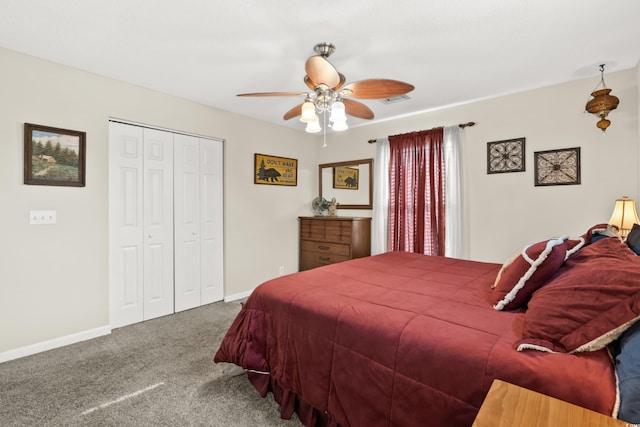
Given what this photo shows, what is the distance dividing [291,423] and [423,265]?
4.98 ft

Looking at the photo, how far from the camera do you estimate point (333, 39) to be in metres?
2.17

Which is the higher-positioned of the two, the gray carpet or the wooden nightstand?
the wooden nightstand

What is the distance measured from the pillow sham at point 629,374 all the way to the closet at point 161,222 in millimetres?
3595

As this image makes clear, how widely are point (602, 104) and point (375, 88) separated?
1998 mm

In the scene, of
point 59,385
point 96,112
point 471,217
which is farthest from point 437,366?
point 96,112

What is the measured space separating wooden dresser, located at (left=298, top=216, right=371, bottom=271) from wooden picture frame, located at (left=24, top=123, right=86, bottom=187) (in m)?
2.77

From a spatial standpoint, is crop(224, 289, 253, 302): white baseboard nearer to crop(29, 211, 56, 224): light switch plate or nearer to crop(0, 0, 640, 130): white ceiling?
crop(29, 211, 56, 224): light switch plate

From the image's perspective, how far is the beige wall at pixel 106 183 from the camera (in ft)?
7.93

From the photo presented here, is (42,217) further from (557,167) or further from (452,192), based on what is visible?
(557,167)

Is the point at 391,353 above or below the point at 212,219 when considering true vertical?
below

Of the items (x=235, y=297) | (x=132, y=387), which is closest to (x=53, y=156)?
(x=132, y=387)

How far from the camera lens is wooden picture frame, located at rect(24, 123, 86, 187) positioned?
2.45 meters

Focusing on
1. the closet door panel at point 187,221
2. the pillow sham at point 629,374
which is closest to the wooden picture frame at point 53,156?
the closet door panel at point 187,221

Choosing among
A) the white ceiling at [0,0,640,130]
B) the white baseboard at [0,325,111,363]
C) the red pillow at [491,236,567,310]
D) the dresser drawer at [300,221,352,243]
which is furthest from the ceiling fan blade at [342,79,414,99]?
the white baseboard at [0,325,111,363]
